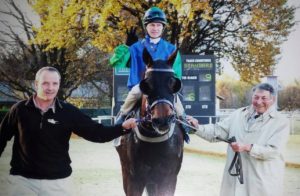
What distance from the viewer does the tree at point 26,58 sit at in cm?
392

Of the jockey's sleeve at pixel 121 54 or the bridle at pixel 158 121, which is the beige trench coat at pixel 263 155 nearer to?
the bridle at pixel 158 121

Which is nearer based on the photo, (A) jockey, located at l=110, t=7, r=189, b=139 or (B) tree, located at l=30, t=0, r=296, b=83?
(A) jockey, located at l=110, t=7, r=189, b=139

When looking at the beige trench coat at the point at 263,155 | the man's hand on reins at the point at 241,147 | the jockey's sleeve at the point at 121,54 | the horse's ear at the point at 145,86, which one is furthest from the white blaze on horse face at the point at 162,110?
the jockey's sleeve at the point at 121,54

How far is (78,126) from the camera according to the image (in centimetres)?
229

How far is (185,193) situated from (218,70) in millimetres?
1473

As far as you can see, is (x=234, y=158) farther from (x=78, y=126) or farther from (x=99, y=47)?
(x=99, y=47)

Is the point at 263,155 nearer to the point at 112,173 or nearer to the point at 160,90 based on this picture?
the point at 160,90

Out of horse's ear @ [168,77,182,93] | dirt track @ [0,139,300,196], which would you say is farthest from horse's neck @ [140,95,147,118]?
dirt track @ [0,139,300,196]

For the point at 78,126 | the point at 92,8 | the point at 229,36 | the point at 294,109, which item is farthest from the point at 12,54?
the point at 294,109

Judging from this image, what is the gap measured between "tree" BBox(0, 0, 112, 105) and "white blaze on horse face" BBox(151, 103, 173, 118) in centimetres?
204

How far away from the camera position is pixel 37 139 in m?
2.16

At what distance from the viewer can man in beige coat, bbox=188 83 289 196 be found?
7.73ft

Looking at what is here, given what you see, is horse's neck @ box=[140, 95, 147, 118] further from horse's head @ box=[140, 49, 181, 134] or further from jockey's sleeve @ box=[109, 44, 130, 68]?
jockey's sleeve @ box=[109, 44, 130, 68]

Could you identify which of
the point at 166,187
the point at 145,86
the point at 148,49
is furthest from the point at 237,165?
the point at 148,49
